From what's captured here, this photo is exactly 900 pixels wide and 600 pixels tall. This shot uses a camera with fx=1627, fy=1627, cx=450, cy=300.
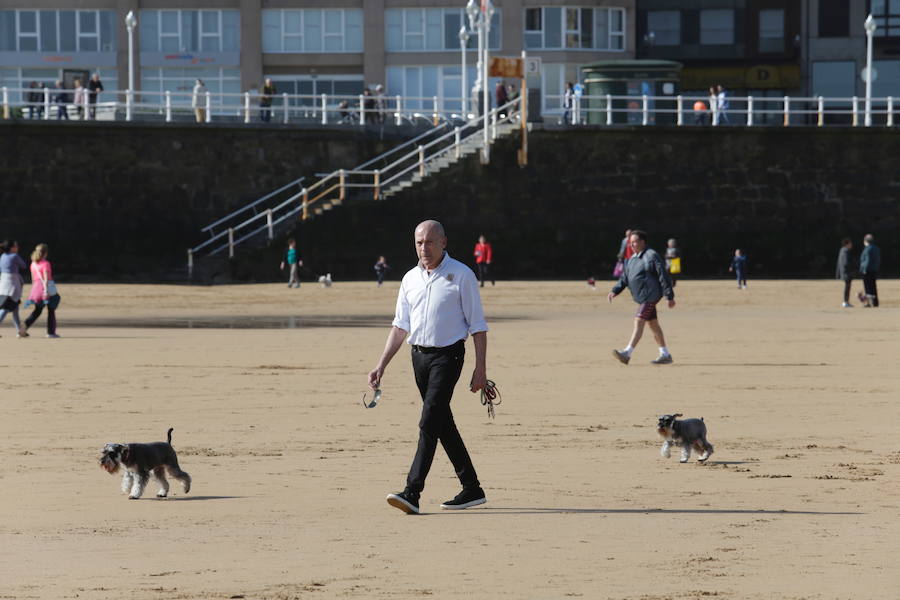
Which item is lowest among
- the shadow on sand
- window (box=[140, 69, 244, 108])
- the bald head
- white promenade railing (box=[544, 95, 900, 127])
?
the shadow on sand

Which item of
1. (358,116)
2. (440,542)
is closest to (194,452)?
→ (440,542)

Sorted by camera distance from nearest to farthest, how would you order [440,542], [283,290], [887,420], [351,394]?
[440,542] → [887,420] → [351,394] → [283,290]

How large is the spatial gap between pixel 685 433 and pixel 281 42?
5029 centimetres

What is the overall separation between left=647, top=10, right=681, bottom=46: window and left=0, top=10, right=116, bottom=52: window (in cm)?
2072

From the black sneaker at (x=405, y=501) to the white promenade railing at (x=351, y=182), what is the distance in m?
30.1

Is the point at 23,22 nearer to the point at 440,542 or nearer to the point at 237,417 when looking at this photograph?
the point at 237,417

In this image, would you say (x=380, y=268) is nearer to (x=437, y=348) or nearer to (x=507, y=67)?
(x=507, y=67)

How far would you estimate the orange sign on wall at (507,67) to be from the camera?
→ 41438 millimetres

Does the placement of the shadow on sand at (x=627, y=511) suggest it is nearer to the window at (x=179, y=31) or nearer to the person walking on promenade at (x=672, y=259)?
the person walking on promenade at (x=672, y=259)

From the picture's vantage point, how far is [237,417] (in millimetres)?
13469

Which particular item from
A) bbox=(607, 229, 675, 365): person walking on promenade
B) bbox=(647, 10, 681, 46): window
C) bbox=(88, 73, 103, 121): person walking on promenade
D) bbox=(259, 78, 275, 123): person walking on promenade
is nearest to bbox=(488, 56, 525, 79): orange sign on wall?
bbox=(259, 78, 275, 123): person walking on promenade

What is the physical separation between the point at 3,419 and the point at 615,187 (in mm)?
30427

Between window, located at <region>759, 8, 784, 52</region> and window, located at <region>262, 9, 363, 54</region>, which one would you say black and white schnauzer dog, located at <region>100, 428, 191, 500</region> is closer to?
window, located at <region>262, 9, 363, 54</region>

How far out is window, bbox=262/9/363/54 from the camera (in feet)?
194
